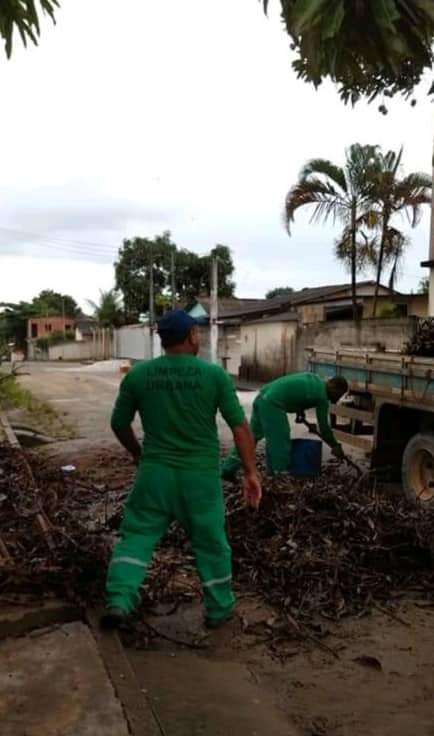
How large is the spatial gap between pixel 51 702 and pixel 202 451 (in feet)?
4.68

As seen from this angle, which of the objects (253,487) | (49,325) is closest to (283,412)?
(253,487)

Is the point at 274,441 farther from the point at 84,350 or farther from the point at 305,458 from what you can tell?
the point at 84,350

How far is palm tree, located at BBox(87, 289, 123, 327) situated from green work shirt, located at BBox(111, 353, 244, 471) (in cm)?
4933

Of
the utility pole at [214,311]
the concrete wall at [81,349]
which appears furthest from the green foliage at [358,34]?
the concrete wall at [81,349]

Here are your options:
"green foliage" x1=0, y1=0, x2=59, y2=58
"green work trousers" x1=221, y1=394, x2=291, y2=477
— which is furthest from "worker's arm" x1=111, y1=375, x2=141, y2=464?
"green work trousers" x1=221, y1=394, x2=291, y2=477

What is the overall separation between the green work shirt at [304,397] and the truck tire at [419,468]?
2.57 ft

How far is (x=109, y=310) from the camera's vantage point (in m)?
54.7

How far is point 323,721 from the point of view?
3043 mm

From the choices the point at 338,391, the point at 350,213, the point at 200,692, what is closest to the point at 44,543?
the point at 200,692

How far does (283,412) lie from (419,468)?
1.42 m

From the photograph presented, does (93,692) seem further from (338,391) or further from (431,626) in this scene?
(338,391)

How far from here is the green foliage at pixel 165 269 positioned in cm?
4647

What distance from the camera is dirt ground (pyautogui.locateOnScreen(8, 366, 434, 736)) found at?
9.86 ft

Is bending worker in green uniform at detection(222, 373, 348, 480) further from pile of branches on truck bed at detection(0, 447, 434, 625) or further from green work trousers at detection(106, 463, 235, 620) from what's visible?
green work trousers at detection(106, 463, 235, 620)
